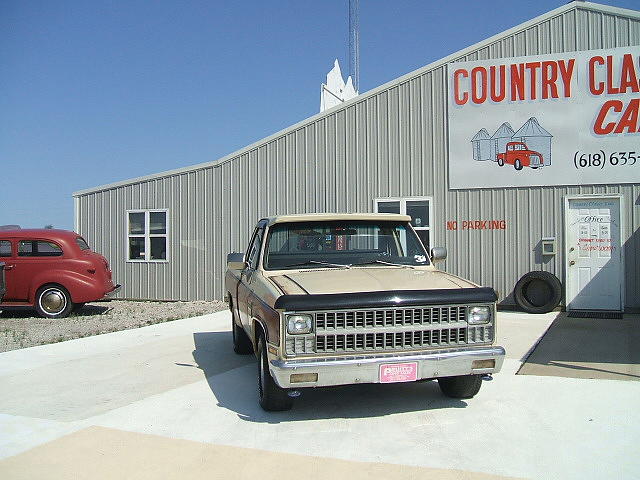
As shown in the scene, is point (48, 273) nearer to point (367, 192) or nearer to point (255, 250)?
point (367, 192)

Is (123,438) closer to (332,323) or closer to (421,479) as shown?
(332,323)

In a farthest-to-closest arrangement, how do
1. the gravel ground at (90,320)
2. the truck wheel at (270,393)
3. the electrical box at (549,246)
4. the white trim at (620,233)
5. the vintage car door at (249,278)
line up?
the electrical box at (549,246) < the white trim at (620,233) < the gravel ground at (90,320) < the vintage car door at (249,278) < the truck wheel at (270,393)

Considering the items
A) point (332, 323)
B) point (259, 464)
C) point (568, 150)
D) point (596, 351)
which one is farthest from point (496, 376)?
point (568, 150)

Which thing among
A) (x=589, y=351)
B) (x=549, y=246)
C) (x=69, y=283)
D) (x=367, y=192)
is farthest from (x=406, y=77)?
(x=69, y=283)

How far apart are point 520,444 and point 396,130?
31.3ft

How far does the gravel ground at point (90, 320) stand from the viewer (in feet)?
33.5

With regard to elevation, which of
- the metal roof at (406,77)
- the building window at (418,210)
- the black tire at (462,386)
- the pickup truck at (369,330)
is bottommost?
the black tire at (462,386)

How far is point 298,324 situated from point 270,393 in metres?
0.85

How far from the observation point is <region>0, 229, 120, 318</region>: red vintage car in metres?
12.6

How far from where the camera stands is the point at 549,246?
39.9 ft

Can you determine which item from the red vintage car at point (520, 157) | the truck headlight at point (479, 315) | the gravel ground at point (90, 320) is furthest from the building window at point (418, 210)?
the truck headlight at point (479, 315)

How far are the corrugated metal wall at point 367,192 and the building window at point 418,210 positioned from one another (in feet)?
0.48

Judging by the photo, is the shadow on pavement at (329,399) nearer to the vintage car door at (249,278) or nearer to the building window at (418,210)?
the vintage car door at (249,278)

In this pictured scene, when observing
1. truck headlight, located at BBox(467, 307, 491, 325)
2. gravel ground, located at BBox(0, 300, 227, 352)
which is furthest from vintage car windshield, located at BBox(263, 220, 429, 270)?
gravel ground, located at BBox(0, 300, 227, 352)
